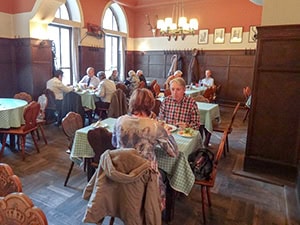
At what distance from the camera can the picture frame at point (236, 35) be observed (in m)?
7.80

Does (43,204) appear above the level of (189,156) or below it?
below

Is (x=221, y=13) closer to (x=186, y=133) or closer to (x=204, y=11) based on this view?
(x=204, y=11)

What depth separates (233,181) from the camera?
306 centimetres

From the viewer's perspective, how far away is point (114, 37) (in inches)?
367

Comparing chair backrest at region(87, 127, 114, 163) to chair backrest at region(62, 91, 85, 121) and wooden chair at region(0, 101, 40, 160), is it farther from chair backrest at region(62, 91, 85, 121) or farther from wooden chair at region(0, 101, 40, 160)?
chair backrest at region(62, 91, 85, 121)

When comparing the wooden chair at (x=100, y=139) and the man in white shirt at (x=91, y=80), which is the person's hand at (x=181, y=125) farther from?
the man in white shirt at (x=91, y=80)

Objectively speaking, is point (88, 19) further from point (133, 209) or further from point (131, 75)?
point (133, 209)

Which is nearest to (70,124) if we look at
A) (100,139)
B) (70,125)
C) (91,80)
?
(70,125)

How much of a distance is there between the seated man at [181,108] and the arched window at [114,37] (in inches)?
257

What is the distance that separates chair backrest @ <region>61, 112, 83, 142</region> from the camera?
8.87 feet

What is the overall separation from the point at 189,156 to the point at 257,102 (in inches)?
55.6

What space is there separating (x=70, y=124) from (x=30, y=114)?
1151 mm

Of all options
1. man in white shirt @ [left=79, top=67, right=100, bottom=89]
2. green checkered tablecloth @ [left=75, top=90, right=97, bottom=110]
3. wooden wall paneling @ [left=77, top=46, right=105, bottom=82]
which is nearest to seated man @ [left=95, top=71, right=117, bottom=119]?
green checkered tablecloth @ [left=75, top=90, right=97, bottom=110]

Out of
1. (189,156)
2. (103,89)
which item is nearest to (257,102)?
(189,156)
